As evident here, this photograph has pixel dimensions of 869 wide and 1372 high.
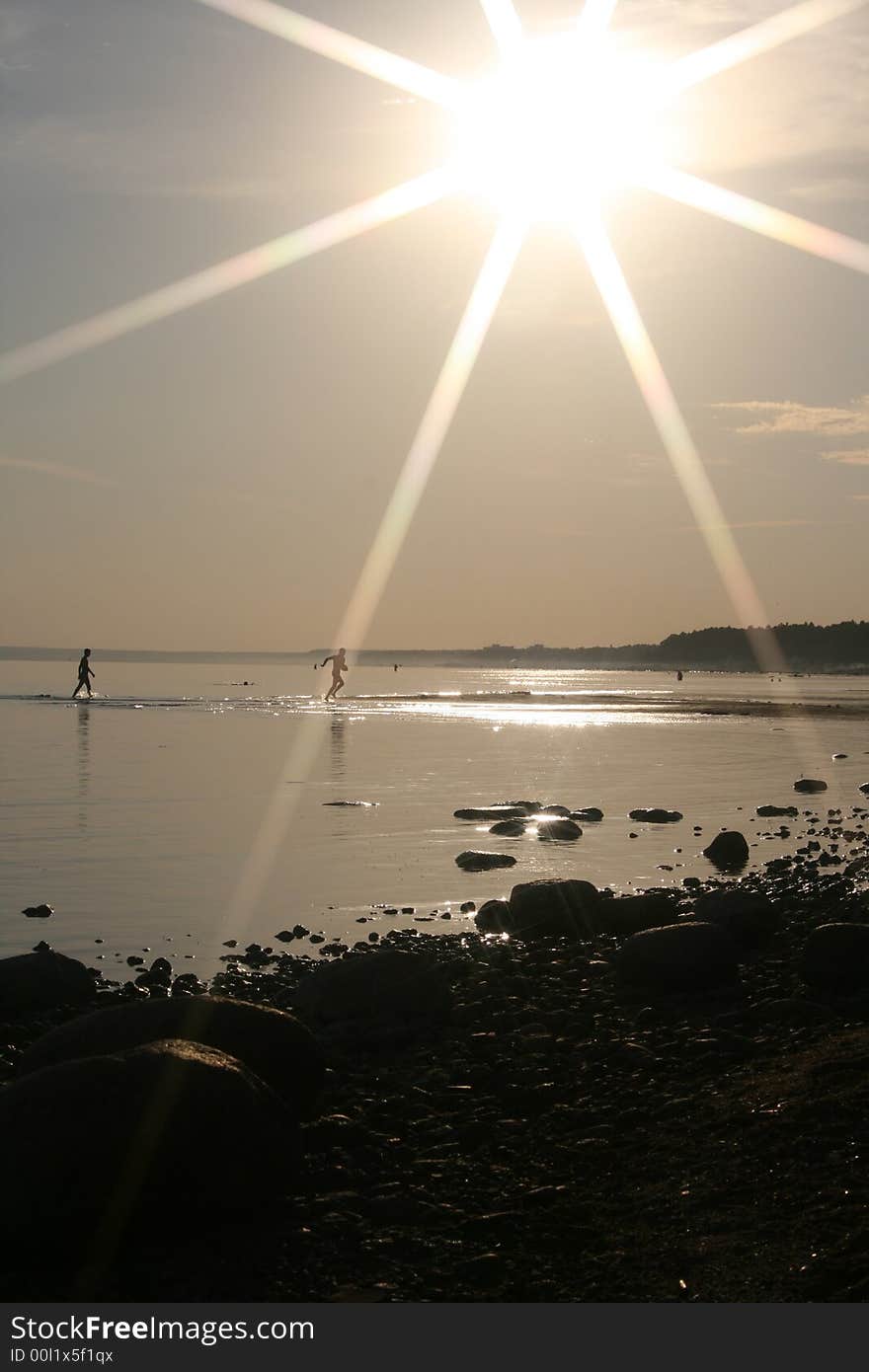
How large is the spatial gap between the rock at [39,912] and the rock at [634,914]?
6.50 metres

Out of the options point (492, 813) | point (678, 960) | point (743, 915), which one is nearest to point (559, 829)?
point (492, 813)

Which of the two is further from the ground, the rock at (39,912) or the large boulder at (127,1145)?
the rock at (39,912)

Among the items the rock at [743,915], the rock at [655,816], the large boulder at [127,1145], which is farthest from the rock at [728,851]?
the large boulder at [127,1145]

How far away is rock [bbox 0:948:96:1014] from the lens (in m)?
10.8

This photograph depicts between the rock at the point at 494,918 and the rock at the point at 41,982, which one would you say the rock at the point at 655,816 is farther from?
the rock at the point at 41,982

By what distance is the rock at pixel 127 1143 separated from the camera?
6418 mm

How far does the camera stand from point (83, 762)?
33531mm

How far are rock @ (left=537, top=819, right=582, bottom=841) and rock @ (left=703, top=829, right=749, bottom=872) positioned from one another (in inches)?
105

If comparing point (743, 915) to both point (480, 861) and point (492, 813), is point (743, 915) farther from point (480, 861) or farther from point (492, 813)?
point (492, 813)

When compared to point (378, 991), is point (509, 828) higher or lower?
higher

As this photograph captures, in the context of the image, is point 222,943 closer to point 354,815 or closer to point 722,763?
point 354,815

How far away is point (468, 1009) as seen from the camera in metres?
10.7

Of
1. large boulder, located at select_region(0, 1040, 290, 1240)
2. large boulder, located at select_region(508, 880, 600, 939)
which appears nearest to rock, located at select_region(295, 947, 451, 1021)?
large boulder, located at select_region(508, 880, 600, 939)

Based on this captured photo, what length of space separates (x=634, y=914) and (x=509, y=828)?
8.05m
